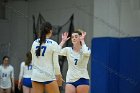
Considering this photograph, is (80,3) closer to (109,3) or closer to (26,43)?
(109,3)

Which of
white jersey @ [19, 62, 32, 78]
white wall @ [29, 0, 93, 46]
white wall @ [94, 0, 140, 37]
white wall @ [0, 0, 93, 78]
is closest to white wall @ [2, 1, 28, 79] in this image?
white wall @ [0, 0, 93, 78]

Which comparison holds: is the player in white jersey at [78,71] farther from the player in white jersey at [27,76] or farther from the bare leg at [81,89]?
the player in white jersey at [27,76]

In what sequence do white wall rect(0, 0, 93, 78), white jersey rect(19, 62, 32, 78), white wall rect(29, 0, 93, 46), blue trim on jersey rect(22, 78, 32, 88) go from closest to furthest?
blue trim on jersey rect(22, 78, 32, 88) → white jersey rect(19, 62, 32, 78) → white wall rect(29, 0, 93, 46) → white wall rect(0, 0, 93, 78)

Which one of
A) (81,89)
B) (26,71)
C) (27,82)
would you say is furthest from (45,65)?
(26,71)

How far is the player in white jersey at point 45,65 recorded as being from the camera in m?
6.67

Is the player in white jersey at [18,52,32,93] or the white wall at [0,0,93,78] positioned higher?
the white wall at [0,0,93,78]

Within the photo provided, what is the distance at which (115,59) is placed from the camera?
10469mm

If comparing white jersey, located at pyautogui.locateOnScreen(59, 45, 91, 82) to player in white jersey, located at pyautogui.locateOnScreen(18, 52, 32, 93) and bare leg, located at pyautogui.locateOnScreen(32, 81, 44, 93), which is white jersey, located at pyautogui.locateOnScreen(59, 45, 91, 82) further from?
player in white jersey, located at pyautogui.locateOnScreen(18, 52, 32, 93)

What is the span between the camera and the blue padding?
10.3 meters

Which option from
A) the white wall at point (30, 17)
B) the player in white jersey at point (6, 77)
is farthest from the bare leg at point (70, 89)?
the white wall at point (30, 17)

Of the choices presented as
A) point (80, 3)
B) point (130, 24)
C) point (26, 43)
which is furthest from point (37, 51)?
point (26, 43)

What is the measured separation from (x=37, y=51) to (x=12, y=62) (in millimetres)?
8536

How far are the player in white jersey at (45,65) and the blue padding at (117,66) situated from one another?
3742 mm

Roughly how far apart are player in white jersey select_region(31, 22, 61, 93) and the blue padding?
3.74 metres
